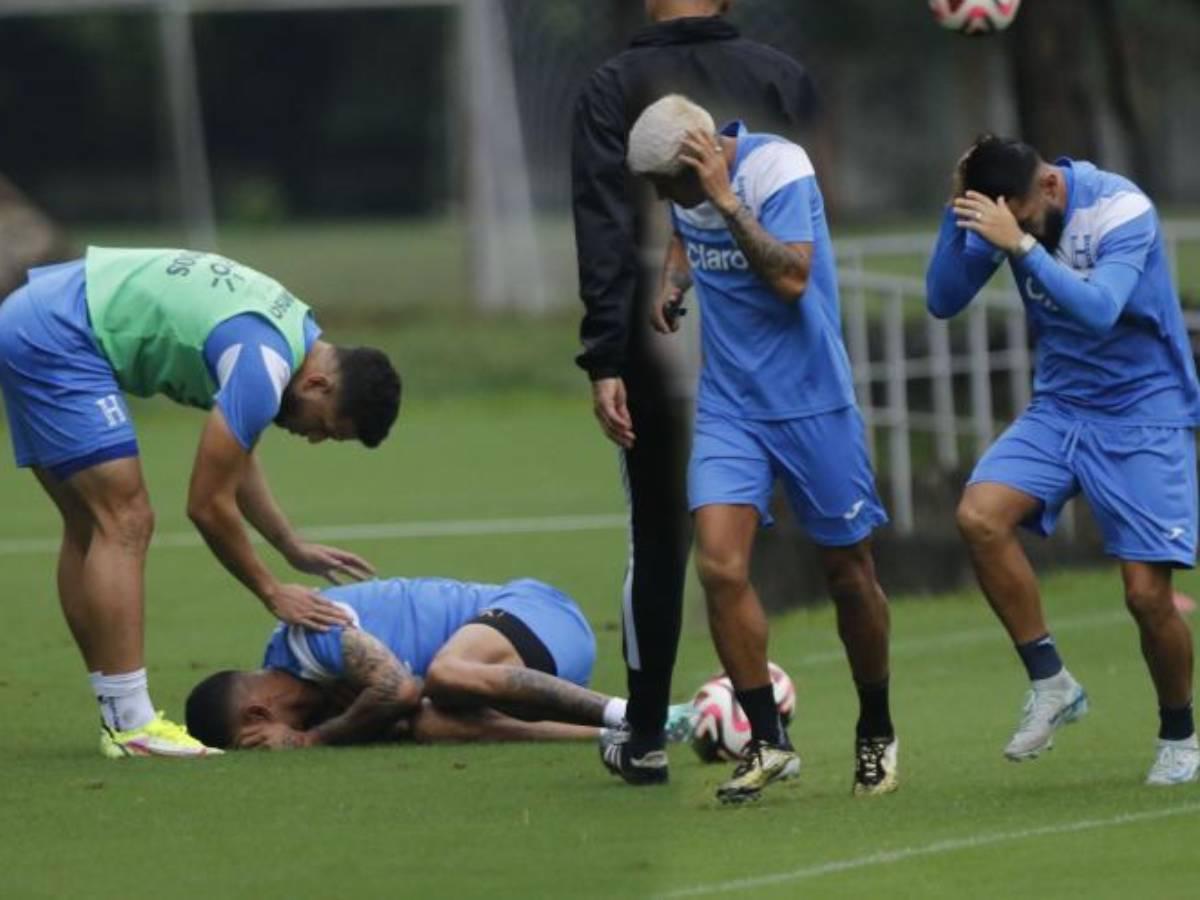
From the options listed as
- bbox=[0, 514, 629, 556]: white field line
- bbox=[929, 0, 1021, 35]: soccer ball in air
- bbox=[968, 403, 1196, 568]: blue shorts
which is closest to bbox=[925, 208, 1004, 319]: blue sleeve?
bbox=[968, 403, 1196, 568]: blue shorts

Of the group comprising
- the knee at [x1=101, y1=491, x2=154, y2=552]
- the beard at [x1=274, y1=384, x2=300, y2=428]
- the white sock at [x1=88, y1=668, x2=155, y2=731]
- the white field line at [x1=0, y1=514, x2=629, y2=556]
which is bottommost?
the white field line at [x1=0, y1=514, x2=629, y2=556]

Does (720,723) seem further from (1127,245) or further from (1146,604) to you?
(1127,245)

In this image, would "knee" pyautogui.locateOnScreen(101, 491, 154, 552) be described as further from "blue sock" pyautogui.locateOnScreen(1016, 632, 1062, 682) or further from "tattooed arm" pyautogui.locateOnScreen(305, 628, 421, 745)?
"blue sock" pyautogui.locateOnScreen(1016, 632, 1062, 682)

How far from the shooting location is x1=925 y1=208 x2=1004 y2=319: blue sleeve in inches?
404

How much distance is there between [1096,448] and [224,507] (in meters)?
2.75

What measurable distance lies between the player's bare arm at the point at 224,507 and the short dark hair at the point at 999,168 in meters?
2.48

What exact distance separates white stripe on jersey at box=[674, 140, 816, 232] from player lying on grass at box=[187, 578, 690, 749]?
80.7 inches

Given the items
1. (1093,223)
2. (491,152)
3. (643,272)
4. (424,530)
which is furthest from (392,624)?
(491,152)

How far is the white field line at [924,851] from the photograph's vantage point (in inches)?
333

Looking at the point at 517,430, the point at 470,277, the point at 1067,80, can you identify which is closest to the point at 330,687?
the point at 1067,80

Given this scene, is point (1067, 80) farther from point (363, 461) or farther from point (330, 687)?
point (330, 687)

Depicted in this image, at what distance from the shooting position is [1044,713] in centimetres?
1012

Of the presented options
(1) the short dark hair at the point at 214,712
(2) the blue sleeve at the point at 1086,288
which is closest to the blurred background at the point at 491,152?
(2) the blue sleeve at the point at 1086,288

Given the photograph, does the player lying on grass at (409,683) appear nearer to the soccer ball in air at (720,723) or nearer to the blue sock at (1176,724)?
the soccer ball in air at (720,723)
